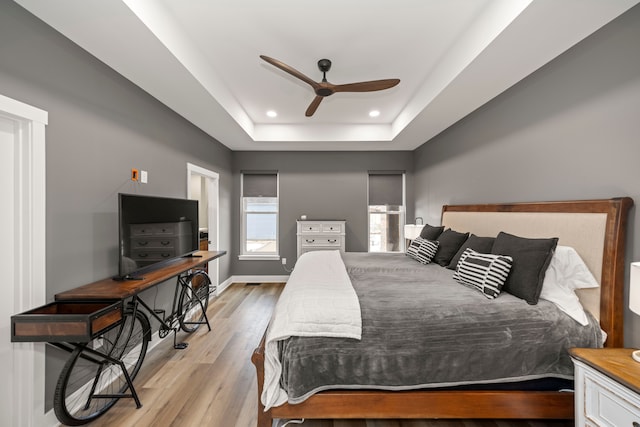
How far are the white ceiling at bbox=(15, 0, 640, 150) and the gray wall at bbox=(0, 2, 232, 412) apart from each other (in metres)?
0.14

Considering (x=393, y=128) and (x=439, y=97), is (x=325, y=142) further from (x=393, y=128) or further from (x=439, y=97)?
(x=439, y=97)

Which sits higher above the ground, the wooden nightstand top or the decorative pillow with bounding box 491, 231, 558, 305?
the decorative pillow with bounding box 491, 231, 558, 305

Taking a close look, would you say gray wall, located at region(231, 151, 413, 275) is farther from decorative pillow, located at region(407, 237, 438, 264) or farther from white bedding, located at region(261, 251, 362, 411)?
white bedding, located at region(261, 251, 362, 411)

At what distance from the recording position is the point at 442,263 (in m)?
2.94

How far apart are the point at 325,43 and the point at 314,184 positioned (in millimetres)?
3044

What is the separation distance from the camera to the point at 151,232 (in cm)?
244

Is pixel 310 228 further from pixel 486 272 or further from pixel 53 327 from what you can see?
pixel 53 327

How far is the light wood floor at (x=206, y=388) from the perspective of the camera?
1.78 m

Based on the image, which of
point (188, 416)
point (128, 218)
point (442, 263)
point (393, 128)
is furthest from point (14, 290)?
point (393, 128)

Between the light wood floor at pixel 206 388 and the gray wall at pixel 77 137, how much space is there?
0.59m

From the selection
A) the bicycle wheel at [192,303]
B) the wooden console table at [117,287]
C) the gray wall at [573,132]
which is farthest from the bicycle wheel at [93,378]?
the gray wall at [573,132]

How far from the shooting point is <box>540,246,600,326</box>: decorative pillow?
67.9 inches

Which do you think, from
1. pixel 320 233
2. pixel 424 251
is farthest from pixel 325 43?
pixel 320 233

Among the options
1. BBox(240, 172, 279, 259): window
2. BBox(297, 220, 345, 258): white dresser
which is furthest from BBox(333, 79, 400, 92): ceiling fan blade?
BBox(240, 172, 279, 259): window
